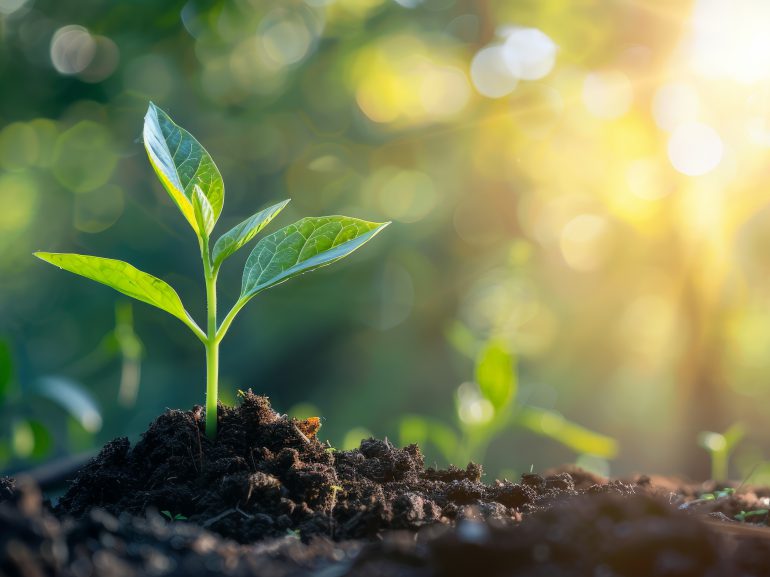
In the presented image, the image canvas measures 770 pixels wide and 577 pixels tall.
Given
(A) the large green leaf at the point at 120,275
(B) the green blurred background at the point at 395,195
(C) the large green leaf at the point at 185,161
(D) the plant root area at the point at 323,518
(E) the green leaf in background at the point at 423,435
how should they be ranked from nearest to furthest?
(D) the plant root area at the point at 323,518 → (A) the large green leaf at the point at 120,275 → (C) the large green leaf at the point at 185,161 → (E) the green leaf in background at the point at 423,435 → (B) the green blurred background at the point at 395,195

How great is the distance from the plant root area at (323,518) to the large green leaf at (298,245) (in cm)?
26

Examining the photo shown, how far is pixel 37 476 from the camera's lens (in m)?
2.21

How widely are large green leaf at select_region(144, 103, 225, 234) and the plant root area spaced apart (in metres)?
A: 0.42

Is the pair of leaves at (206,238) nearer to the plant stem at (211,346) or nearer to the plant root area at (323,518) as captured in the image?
the plant stem at (211,346)

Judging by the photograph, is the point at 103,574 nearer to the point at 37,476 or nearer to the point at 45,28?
the point at 37,476

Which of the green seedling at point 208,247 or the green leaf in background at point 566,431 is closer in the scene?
the green seedling at point 208,247

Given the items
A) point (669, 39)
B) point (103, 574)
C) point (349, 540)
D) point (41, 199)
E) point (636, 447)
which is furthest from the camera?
point (636, 447)

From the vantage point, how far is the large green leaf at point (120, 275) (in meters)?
1.18

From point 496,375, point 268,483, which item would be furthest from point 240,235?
point 496,375

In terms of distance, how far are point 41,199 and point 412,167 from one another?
287cm

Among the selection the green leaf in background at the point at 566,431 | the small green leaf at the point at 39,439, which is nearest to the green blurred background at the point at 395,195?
the small green leaf at the point at 39,439

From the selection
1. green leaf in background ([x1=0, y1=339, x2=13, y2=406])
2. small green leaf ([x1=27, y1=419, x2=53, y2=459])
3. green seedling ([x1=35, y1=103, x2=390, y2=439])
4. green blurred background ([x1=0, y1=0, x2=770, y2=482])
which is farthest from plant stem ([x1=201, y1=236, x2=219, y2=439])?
green blurred background ([x1=0, y1=0, x2=770, y2=482])

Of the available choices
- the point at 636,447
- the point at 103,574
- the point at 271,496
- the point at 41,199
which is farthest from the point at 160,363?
the point at 103,574

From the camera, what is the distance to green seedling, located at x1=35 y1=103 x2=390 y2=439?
1218 millimetres
